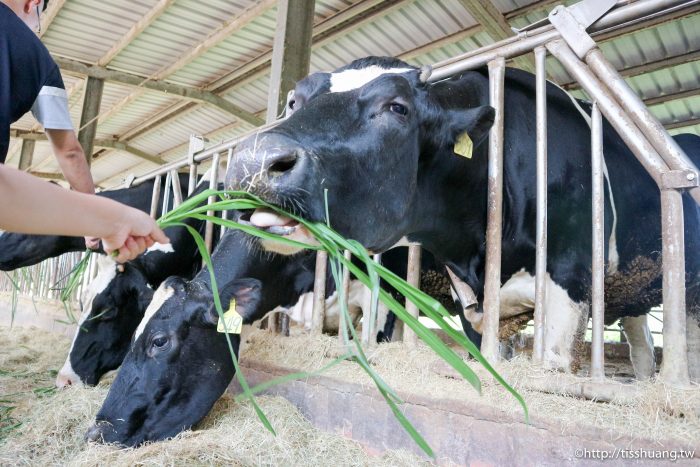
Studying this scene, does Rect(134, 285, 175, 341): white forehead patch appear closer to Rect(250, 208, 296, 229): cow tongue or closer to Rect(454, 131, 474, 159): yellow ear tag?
Rect(250, 208, 296, 229): cow tongue

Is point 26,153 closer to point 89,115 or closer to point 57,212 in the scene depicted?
point 89,115

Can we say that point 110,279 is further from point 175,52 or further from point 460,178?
point 175,52

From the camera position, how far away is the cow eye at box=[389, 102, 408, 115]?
2184mm

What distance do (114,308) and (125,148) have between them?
1157cm

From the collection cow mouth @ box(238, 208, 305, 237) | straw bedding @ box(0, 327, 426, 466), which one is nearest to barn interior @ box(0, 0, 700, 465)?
straw bedding @ box(0, 327, 426, 466)

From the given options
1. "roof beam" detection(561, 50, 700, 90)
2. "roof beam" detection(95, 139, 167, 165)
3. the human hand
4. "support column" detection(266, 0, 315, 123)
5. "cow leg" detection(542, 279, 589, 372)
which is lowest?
"cow leg" detection(542, 279, 589, 372)

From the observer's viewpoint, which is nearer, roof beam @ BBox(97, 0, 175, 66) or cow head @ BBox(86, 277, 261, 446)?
cow head @ BBox(86, 277, 261, 446)

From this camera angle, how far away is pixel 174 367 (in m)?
2.73

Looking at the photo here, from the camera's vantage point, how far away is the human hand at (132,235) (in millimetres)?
1311

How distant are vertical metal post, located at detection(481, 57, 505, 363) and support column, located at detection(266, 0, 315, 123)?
231cm

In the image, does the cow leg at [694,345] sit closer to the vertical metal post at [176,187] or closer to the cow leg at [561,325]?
the cow leg at [561,325]

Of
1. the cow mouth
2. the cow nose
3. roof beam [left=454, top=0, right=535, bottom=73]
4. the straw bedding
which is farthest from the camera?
roof beam [left=454, top=0, right=535, bottom=73]

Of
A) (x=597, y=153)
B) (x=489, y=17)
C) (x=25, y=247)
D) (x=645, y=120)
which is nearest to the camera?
(x=645, y=120)

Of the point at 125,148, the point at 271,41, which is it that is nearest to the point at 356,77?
the point at 271,41
